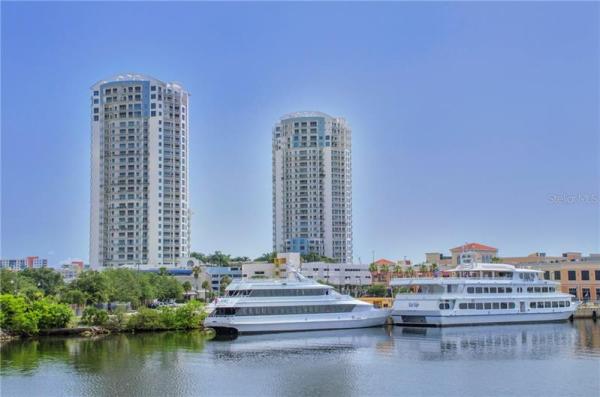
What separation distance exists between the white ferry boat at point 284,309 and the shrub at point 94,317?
333 inches

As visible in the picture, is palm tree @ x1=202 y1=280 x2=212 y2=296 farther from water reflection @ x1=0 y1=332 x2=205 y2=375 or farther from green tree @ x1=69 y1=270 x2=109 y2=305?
water reflection @ x1=0 y1=332 x2=205 y2=375

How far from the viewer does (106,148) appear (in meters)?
105

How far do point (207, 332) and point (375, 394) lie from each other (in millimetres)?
27300

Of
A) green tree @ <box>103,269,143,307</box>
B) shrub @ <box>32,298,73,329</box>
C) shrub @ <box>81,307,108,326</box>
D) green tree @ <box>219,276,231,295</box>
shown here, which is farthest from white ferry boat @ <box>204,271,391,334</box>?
green tree @ <box>219,276,231,295</box>

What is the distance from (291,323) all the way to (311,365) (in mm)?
16120

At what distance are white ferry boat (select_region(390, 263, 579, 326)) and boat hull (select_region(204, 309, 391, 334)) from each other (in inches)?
123

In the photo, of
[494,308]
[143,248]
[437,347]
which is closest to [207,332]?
[437,347]

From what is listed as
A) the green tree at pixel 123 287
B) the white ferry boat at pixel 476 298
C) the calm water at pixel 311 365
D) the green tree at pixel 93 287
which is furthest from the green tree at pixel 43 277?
the white ferry boat at pixel 476 298

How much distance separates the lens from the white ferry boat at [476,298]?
192ft

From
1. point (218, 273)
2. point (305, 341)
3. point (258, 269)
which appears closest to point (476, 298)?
point (305, 341)

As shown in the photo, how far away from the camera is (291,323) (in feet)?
181

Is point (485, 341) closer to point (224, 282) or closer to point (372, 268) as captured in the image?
point (224, 282)

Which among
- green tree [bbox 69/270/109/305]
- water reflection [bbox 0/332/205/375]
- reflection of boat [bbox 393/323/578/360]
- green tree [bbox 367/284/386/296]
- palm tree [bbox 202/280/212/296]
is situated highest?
green tree [bbox 69/270/109/305]

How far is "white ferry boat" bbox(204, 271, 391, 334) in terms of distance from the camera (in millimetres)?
53781
